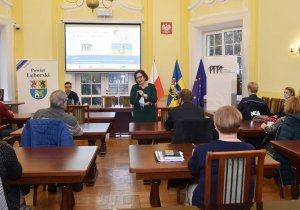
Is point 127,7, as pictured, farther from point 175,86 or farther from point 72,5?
point 175,86

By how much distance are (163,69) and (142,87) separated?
3.50 metres

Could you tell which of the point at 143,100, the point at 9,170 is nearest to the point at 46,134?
the point at 9,170

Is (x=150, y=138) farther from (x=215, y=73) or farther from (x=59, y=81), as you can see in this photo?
(x=59, y=81)

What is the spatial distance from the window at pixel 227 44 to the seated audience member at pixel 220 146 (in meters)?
5.73

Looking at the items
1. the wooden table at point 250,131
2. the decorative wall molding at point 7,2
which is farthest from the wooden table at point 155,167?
the decorative wall molding at point 7,2

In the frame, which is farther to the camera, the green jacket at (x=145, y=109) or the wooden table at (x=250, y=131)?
the green jacket at (x=145, y=109)

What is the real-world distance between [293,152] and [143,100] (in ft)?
8.59

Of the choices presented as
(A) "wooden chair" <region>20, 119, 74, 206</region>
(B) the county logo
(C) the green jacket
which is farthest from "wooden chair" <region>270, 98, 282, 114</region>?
(B) the county logo

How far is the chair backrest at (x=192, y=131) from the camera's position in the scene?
3.39 meters

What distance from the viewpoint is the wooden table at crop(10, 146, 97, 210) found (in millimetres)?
2367

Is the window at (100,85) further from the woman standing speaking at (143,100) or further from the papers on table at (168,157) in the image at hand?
the papers on table at (168,157)

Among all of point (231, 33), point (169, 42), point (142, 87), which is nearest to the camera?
point (142, 87)

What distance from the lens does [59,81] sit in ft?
28.0

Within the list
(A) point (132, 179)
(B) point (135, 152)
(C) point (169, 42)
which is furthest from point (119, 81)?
(B) point (135, 152)
